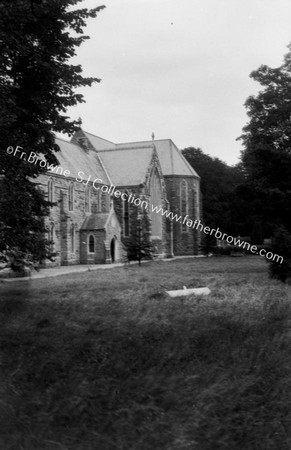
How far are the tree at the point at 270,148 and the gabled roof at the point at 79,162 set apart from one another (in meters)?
18.5

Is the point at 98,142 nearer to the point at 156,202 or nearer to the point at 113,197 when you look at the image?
the point at 113,197

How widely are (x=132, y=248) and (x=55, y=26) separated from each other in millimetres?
23194

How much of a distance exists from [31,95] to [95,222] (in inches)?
1229

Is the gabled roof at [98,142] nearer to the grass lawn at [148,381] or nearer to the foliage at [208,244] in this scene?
the foliage at [208,244]

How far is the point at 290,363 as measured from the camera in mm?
6062

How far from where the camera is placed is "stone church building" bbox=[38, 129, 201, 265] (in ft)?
131

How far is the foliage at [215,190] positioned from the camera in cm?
6397

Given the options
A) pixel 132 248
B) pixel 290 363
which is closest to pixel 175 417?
pixel 290 363

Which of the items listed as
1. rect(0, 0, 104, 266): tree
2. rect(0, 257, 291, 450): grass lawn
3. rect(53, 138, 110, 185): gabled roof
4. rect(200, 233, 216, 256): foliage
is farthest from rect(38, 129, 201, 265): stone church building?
rect(0, 257, 291, 450): grass lawn

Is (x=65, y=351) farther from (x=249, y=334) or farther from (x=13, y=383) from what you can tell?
(x=249, y=334)

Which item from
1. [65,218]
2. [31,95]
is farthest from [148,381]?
[65,218]

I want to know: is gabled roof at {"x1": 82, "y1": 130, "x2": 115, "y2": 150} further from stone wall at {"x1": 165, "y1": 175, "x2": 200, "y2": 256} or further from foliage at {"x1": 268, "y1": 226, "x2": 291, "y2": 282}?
foliage at {"x1": 268, "y1": 226, "x2": 291, "y2": 282}

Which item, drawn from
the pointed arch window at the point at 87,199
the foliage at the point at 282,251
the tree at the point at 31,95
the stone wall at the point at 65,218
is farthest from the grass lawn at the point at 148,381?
the pointed arch window at the point at 87,199

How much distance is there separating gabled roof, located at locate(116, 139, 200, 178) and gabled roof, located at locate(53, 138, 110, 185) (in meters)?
9.70
